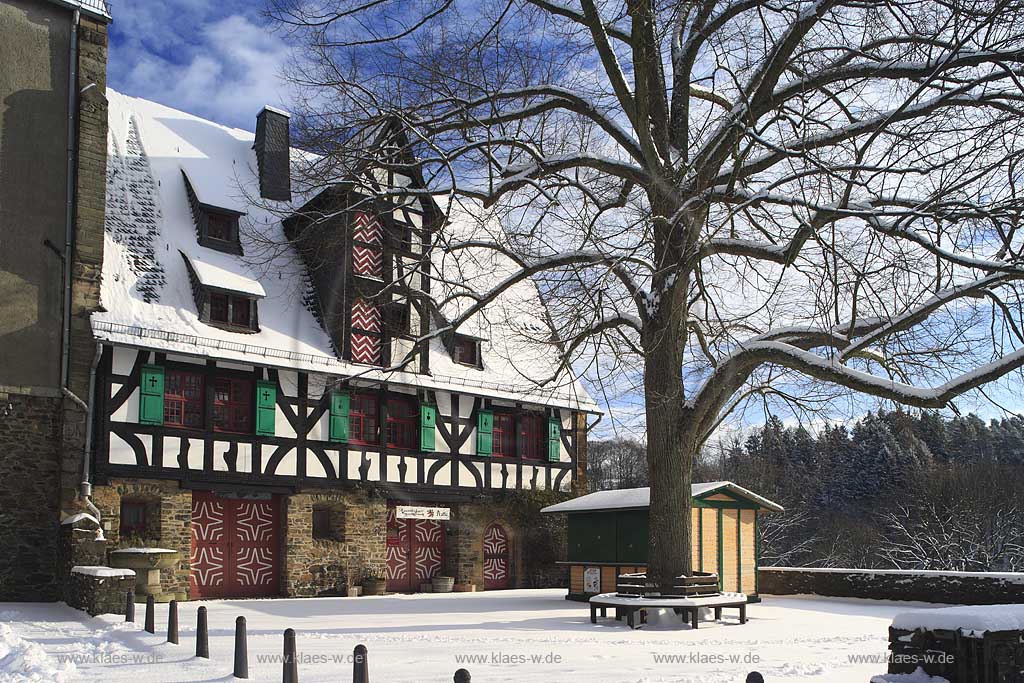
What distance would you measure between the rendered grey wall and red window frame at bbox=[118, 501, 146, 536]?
317 cm

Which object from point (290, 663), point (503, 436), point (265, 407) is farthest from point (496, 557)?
point (290, 663)

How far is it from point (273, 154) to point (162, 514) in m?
10.3

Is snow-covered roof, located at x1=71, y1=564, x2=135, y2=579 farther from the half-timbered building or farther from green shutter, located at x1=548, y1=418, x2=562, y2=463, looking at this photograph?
green shutter, located at x1=548, y1=418, x2=562, y2=463

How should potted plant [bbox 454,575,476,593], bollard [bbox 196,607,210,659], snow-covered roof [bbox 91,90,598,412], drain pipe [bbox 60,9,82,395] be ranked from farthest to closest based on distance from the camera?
potted plant [bbox 454,575,476,593] < snow-covered roof [bbox 91,90,598,412] < drain pipe [bbox 60,9,82,395] < bollard [bbox 196,607,210,659]

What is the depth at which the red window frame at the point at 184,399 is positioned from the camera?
2044 centimetres

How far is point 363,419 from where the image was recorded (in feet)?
78.1

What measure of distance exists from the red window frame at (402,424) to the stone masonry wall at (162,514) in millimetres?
5481

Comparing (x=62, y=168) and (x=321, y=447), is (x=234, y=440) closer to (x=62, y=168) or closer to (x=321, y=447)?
(x=321, y=447)

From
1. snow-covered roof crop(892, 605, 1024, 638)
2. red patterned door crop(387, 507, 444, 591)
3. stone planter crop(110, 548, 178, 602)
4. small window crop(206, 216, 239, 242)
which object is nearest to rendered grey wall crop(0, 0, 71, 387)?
stone planter crop(110, 548, 178, 602)

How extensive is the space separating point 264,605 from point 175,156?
11.6 meters

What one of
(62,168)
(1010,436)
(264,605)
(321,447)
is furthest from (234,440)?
(1010,436)

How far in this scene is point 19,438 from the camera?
18.0 metres

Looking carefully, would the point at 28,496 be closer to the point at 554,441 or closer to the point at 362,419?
the point at 362,419

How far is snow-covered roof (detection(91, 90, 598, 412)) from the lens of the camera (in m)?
20.2
